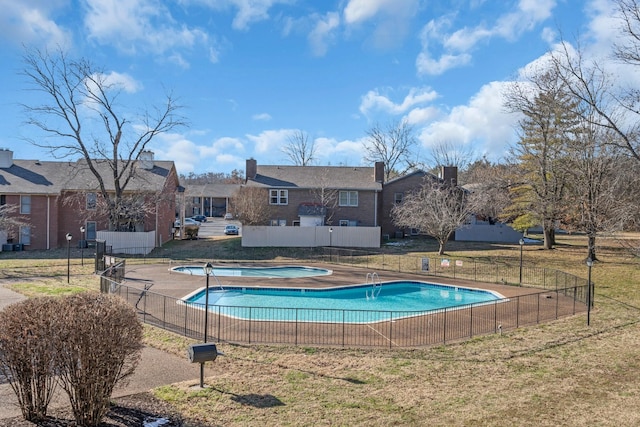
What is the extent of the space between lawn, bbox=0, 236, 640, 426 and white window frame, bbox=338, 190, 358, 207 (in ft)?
91.9

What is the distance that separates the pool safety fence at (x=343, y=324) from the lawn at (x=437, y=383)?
83 centimetres

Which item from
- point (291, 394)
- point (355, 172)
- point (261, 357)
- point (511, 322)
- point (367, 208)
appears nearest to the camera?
point (291, 394)

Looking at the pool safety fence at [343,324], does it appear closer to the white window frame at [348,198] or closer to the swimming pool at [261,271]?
the swimming pool at [261,271]

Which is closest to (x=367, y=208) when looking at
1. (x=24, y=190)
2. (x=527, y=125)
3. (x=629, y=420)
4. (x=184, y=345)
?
(x=527, y=125)

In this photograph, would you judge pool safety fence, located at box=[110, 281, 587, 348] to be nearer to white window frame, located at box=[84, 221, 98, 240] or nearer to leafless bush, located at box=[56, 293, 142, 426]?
leafless bush, located at box=[56, 293, 142, 426]

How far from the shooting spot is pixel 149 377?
912cm

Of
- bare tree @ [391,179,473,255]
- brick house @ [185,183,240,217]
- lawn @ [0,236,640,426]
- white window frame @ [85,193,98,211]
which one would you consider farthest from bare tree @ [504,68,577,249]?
brick house @ [185,183,240,217]

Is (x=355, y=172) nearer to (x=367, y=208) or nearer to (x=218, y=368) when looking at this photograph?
(x=367, y=208)

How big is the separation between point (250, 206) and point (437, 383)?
3004cm

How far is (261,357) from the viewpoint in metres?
10.8

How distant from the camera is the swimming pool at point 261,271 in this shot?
2642 cm

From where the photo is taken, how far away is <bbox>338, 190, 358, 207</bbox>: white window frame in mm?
41906

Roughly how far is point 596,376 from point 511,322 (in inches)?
218

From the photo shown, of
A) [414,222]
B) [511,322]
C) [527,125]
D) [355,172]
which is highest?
[527,125]
